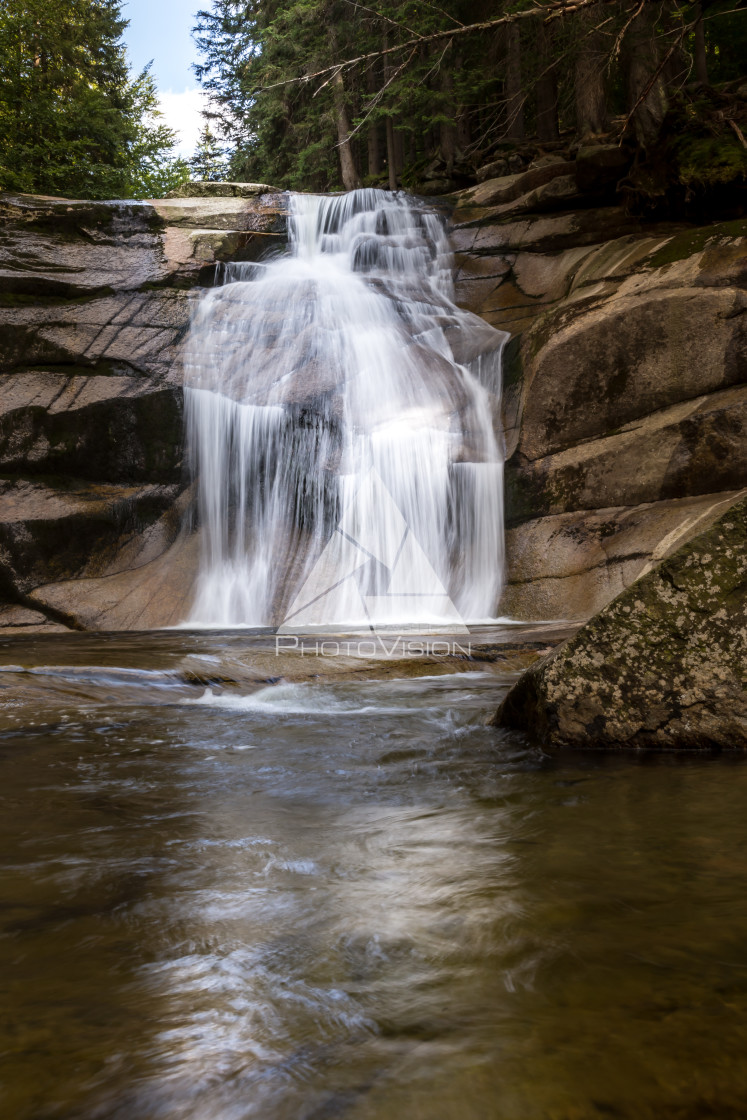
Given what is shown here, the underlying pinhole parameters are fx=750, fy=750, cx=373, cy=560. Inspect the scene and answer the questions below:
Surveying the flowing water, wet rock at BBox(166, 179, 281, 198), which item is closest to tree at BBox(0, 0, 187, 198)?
wet rock at BBox(166, 179, 281, 198)

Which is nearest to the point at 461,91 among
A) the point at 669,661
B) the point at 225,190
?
the point at 225,190

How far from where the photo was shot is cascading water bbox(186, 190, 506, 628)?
10141 mm

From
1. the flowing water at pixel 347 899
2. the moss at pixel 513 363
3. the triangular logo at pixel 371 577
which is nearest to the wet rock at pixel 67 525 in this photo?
the triangular logo at pixel 371 577

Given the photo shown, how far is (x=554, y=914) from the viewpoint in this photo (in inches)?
76.1

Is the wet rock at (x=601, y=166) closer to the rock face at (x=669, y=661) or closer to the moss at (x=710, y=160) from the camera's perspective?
the moss at (x=710, y=160)

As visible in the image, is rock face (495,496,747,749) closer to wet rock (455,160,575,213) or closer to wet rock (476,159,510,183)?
wet rock (455,160,575,213)

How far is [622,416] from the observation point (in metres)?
9.74

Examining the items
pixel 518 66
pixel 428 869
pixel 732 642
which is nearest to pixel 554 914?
pixel 428 869

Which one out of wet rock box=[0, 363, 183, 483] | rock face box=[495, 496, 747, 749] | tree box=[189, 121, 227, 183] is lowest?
rock face box=[495, 496, 747, 749]

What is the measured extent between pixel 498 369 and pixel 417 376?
1.26 m

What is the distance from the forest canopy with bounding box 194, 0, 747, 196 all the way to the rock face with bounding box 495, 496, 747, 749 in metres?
8.82

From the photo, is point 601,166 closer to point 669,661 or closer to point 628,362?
point 628,362

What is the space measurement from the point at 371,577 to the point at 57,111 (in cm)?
1880

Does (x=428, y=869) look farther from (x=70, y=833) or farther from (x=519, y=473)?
(x=519, y=473)
